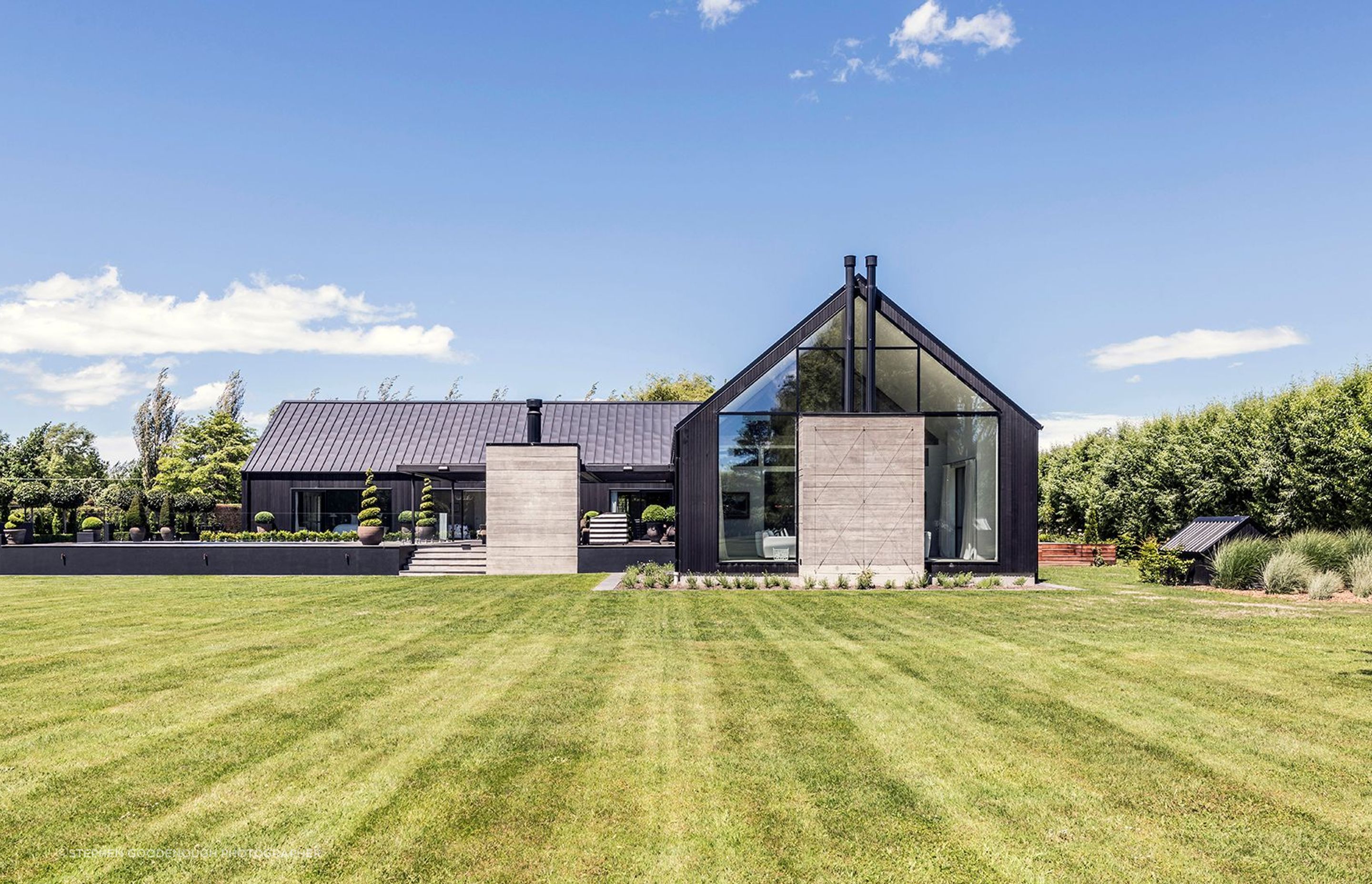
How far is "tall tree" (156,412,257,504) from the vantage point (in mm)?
43312

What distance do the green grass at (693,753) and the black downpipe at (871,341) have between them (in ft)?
27.9

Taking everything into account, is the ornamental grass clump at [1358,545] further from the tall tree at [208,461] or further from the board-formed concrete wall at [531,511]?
the tall tree at [208,461]

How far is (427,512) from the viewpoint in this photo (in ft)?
103

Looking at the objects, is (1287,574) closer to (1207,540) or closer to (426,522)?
(1207,540)

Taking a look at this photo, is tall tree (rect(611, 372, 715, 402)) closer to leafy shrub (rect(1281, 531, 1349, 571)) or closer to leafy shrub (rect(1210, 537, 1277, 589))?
leafy shrub (rect(1210, 537, 1277, 589))

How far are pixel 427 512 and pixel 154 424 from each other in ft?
132

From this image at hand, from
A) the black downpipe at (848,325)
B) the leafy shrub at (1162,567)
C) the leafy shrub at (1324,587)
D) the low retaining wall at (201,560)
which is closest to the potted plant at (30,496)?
the low retaining wall at (201,560)

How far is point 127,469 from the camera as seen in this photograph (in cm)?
6469

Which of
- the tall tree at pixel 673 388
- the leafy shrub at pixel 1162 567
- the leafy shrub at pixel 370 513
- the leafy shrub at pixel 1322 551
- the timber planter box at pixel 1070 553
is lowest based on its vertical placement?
the timber planter box at pixel 1070 553

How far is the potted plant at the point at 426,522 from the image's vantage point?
3058cm

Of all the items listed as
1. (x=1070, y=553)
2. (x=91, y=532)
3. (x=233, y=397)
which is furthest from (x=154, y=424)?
(x=1070, y=553)

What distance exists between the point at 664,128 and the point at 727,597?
10897mm

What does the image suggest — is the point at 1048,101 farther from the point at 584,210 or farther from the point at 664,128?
the point at 584,210

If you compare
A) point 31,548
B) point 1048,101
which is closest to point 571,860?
point 1048,101
